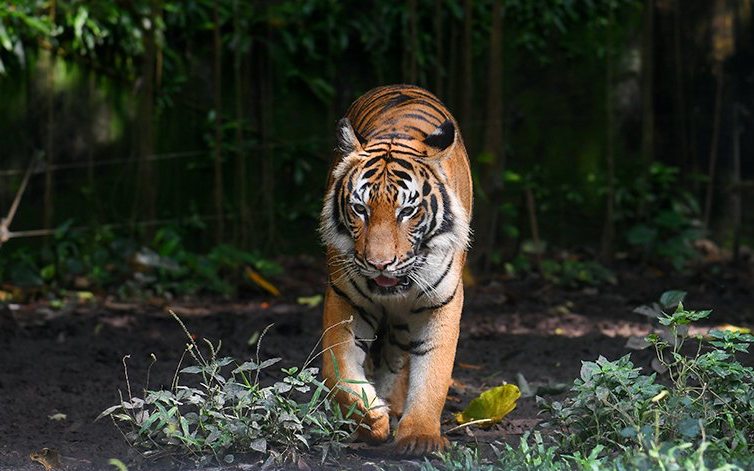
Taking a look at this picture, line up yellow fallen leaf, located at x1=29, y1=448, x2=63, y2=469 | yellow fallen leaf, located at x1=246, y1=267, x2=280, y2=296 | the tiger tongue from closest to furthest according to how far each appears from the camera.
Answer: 1. yellow fallen leaf, located at x1=29, y1=448, x2=63, y2=469
2. the tiger tongue
3. yellow fallen leaf, located at x1=246, y1=267, x2=280, y2=296

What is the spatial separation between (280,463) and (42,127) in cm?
532

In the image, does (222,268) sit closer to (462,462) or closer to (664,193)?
(664,193)

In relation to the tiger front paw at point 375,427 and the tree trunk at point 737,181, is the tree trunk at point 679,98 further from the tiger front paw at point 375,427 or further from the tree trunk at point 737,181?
the tiger front paw at point 375,427

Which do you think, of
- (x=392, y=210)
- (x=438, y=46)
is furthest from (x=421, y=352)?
(x=438, y=46)

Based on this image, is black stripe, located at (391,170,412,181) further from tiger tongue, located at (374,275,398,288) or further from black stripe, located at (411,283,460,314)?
black stripe, located at (411,283,460,314)

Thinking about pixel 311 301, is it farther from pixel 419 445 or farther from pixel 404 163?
pixel 419 445

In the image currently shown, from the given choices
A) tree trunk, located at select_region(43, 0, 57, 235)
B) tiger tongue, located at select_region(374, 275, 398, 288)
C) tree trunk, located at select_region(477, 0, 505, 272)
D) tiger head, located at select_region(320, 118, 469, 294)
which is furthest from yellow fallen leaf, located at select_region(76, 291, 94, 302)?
tiger tongue, located at select_region(374, 275, 398, 288)

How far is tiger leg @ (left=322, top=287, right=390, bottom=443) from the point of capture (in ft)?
13.2

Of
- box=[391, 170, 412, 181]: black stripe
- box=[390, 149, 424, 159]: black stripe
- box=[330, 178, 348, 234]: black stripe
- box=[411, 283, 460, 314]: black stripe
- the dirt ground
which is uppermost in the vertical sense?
box=[390, 149, 424, 159]: black stripe

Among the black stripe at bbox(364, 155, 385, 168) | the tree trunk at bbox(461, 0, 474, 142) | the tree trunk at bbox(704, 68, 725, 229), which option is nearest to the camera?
the black stripe at bbox(364, 155, 385, 168)

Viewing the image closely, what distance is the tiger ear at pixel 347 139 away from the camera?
164 inches

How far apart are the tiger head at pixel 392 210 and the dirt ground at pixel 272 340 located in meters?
0.69

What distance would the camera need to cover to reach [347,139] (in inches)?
164

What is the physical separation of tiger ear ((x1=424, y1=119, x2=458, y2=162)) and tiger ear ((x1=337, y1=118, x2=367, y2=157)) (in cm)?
28
